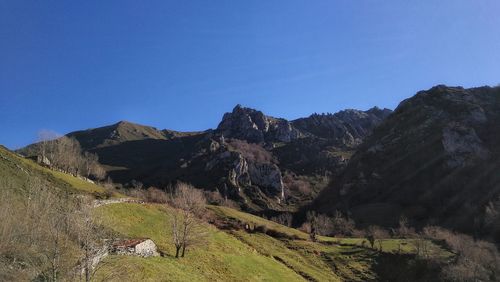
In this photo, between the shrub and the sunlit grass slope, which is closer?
the sunlit grass slope

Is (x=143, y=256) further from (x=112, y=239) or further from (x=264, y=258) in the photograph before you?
(x=264, y=258)

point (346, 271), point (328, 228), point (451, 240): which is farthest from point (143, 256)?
point (328, 228)

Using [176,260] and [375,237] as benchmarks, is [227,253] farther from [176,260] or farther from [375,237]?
[375,237]

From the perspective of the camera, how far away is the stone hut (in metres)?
52.0

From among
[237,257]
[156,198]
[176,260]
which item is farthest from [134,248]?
[156,198]

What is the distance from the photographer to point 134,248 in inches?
2105

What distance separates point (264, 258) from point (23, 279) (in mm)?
53660

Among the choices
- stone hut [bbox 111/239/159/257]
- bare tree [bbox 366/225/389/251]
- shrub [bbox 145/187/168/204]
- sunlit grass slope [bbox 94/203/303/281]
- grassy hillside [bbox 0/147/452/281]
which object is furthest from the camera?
shrub [bbox 145/187/168/204]

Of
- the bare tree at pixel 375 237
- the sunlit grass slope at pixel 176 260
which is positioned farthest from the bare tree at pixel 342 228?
the sunlit grass slope at pixel 176 260

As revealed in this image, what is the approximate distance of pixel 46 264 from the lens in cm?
3838

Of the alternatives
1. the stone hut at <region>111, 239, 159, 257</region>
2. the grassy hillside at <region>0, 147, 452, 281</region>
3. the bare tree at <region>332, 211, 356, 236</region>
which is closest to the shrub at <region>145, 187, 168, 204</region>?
the grassy hillside at <region>0, 147, 452, 281</region>

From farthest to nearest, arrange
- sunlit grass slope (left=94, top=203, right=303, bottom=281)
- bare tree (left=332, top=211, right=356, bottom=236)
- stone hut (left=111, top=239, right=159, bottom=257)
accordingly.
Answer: bare tree (left=332, top=211, right=356, bottom=236) → stone hut (left=111, top=239, right=159, bottom=257) → sunlit grass slope (left=94, top=203, right=303, bottom=281)

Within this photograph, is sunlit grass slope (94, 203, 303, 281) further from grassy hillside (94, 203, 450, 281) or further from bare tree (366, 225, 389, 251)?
bare tree (366, 225, 389, 251)

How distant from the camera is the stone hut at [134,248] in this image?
5197cm
